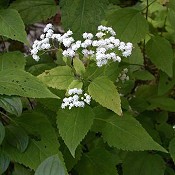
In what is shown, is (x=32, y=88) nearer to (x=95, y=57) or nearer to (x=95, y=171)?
(x=95, y=57)

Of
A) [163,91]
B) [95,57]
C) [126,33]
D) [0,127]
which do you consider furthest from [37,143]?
[163,91]

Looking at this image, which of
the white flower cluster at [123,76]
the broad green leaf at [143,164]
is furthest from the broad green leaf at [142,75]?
the broad green leaf at [143,164]

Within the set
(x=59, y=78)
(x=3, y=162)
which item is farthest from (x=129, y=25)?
(x=3, y=162)

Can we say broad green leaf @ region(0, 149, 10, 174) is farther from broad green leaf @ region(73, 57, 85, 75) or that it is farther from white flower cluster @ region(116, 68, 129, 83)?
white flower cluster @ region(116, 68, 129, 83)

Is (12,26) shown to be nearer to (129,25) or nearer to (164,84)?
(129,25)

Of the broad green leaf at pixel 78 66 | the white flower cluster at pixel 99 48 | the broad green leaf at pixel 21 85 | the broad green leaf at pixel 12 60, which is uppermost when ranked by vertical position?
the white flower cluster at pixel 99 48

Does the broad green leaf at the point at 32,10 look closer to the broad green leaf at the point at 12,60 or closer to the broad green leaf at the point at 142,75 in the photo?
the broad green leaf at the point at 12,60
